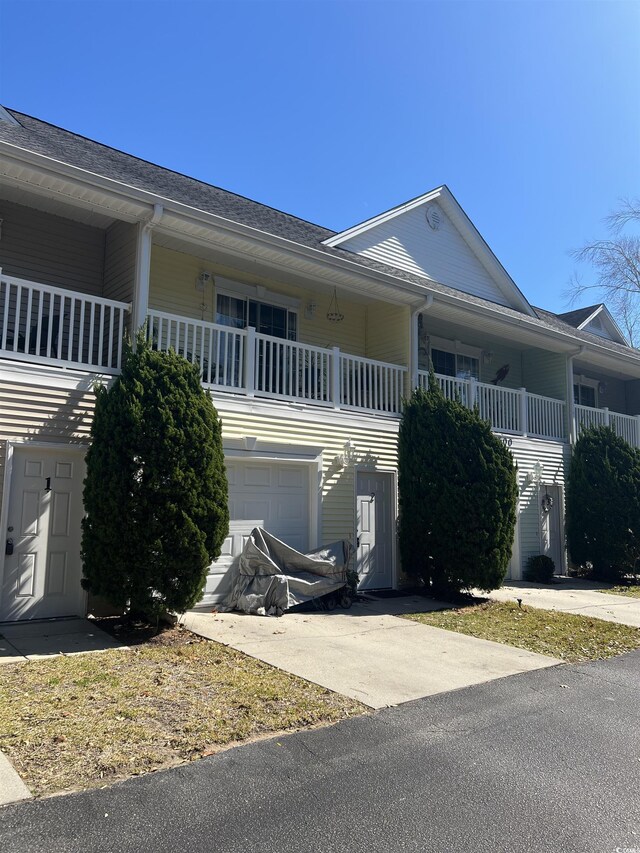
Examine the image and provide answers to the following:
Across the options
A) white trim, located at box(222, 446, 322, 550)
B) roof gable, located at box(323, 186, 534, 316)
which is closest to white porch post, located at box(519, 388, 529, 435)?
roof gable, located at box(323, 186, 534, 316)

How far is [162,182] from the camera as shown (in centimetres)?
1119

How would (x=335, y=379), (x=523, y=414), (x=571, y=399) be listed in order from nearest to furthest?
(x=335, y=379) < (x=523, y=414) < (x=571, y=399)

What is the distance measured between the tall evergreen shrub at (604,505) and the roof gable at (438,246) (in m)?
4.18

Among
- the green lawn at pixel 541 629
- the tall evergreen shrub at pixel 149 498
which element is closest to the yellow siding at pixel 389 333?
the green lawn at pixel 541 629

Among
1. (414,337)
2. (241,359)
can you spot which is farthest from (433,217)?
(241,359)

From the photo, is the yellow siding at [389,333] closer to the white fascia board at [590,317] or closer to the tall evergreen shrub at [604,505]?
the tall evergreen shrub at [604,505]

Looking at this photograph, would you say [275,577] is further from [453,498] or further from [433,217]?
[433,217]

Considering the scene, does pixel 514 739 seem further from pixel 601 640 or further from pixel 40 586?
pixel 40 586

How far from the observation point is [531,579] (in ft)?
46.0

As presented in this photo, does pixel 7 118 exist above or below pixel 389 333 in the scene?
above

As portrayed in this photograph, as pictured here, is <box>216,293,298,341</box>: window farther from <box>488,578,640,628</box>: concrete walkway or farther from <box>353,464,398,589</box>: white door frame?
<box>488,578,640,628</box>: concrete walkway

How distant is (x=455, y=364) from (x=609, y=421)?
4.61 metres

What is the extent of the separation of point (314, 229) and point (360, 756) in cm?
1202

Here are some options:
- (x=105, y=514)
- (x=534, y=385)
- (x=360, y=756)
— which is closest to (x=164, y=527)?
(x=105, y=514)
